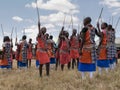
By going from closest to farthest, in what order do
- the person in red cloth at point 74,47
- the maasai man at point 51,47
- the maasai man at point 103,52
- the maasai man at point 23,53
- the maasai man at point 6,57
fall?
the maasai man at point 103,52
the maasai man at point 6,57
the person in red cloth at point 74,47
the maasai man at point 51,47
the maasai man at point 23,53

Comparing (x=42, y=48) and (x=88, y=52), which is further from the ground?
(x=42, y=48)

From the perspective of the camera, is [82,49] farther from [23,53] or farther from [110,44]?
[23,53]

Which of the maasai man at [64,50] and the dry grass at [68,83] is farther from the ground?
the maasai man at [64,50]

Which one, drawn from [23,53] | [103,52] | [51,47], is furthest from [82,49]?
[23,53]

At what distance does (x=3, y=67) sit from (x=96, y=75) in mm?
6962

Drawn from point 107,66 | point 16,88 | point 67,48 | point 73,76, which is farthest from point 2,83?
point 67,48

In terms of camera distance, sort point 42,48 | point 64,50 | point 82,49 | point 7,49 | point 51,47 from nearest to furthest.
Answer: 1. point 82,49
2. point 42,48
3. point 64,50
4. point 7,49
5. point 51,47

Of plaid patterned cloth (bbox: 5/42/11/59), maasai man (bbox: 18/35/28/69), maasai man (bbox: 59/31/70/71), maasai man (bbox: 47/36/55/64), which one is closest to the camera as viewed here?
maasai man (bbox: 59/31/70/71)

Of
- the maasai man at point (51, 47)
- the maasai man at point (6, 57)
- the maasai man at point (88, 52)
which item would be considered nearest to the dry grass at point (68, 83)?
the maasai man at point (88, 52)

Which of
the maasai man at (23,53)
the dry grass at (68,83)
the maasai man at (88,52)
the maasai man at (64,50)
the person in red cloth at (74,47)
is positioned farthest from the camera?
the maasai man at (23,53)

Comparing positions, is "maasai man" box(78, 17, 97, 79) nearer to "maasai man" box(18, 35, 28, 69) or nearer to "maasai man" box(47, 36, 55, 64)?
"maasai man" box(47, 36, 55, 64)

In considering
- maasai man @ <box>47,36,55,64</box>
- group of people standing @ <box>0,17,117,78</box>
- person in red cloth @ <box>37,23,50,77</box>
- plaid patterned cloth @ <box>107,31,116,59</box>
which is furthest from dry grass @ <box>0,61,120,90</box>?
A: maasai man @ <box>47,36,55,64</box>

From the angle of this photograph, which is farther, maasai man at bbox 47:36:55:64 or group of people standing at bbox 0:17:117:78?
maasai man at bbox 47:36:55:64

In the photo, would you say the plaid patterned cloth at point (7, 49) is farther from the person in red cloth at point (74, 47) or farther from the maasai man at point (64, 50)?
the person in red cloth at point (74, 47)
